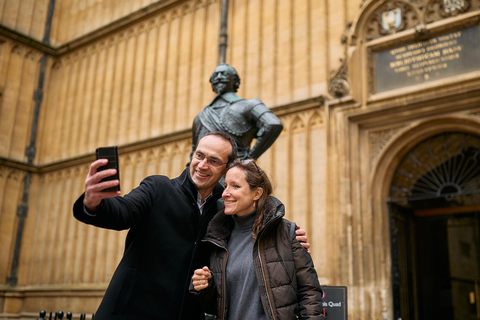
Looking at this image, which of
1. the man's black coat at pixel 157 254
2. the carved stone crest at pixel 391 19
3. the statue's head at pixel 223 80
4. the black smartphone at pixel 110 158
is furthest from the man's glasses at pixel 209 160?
the carved stone crest at pixel 391 19

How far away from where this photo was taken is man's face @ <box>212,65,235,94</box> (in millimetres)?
3818

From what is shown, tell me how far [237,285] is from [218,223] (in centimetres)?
24

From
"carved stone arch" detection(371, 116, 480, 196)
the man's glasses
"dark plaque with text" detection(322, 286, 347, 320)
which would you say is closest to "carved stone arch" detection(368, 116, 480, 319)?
"carved stone arch" detection(371, 116, 480, 196)

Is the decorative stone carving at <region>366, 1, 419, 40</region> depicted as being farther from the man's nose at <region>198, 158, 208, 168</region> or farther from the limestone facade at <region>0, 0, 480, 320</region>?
the man's nose at <region>198, 158, 208, 168</region>

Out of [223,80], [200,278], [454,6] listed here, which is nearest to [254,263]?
[200,278]

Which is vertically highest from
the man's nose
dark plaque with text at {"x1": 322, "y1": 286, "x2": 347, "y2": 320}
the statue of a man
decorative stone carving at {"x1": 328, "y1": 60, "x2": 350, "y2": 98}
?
decorative stone carving at {"x1": 328, "y1": 60, "x2": 350, "y2": 98}

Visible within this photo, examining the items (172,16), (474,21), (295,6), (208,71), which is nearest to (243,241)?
(474,21)

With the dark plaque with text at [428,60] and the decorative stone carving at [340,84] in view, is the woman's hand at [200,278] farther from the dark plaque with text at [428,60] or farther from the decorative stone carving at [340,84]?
the decorative stone carving at [340,84]

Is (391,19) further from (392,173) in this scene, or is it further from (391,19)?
(392,173)

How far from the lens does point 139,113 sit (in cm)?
1060

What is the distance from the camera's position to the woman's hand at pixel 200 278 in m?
1.74

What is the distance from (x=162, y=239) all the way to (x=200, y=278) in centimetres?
19

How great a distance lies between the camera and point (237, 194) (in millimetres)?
1897

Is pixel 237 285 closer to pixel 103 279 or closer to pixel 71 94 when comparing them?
pixel 103 279
